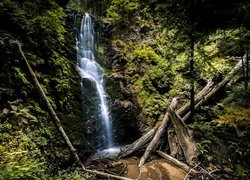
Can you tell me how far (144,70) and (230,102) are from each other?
578 centimetres

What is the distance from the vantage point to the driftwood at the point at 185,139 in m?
7.08

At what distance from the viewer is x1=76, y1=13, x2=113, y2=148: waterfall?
31.5 feet

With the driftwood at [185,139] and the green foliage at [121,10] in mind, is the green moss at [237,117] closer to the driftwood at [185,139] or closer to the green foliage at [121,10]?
the driftwood at [185,139]

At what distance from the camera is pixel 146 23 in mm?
14445

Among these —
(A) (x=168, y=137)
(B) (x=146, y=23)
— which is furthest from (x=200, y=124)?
(B) (x=146, y=23)

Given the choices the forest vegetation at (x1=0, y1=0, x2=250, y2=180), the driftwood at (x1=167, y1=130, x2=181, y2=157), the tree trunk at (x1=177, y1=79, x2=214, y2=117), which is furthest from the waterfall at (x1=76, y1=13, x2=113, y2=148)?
the tree trunk at (x1=177, y1=79, x2=214, y2=117)

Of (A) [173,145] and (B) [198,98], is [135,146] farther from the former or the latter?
(B) [198,98]

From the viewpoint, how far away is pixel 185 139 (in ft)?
25.5

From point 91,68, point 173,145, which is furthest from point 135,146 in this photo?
point 91,68

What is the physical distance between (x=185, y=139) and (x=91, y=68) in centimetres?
601

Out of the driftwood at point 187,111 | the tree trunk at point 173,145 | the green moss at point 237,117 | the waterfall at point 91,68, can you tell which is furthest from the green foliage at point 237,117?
the waterfall at point 91,68

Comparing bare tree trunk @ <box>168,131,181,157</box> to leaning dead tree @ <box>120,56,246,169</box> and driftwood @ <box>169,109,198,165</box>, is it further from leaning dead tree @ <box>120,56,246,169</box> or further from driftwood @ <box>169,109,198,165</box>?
driftwood @ <box>169,109,198,165</box>

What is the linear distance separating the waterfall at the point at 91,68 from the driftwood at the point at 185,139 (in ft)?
10.2

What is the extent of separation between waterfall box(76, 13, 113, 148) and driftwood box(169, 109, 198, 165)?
10.2 ft
